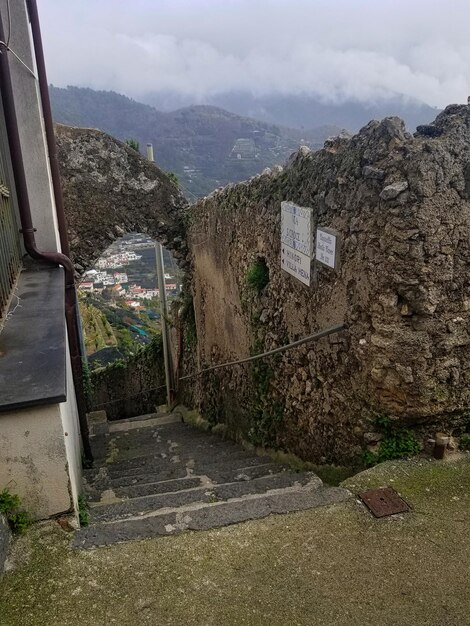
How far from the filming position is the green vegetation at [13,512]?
8.84 feet

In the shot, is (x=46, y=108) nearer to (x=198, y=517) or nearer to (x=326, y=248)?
(x=326, y=248)

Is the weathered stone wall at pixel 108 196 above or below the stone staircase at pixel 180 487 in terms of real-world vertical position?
above

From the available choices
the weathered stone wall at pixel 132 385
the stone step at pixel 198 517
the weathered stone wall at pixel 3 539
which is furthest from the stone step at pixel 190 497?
the weathered stone wall at pixel 132 385

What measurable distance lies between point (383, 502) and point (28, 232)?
456 centimetres

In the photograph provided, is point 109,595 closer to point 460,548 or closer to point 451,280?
Result: point 460,548

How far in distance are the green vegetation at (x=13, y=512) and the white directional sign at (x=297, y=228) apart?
2969 millimetres

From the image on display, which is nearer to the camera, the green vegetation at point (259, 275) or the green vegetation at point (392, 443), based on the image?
the green vegetation at point (392, 443)

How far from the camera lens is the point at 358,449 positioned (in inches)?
157

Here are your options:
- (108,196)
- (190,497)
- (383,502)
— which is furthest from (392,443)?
(108,196)

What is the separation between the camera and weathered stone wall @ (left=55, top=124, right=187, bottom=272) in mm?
9688

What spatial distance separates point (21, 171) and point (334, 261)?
3484mm

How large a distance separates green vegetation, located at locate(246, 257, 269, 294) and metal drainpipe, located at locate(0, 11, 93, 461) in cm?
212

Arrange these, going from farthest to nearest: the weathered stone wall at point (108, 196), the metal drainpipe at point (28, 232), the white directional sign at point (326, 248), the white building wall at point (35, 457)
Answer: the weathered stone wall at point (108, 196) → the metal drainpipe at point (28, 232) → the white directional sign at point (326, 248) → the white building wall at point (35, 457)

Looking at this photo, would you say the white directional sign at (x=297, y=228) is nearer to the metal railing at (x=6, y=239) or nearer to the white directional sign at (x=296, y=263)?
the white directional sign at (x=296, y=263)
